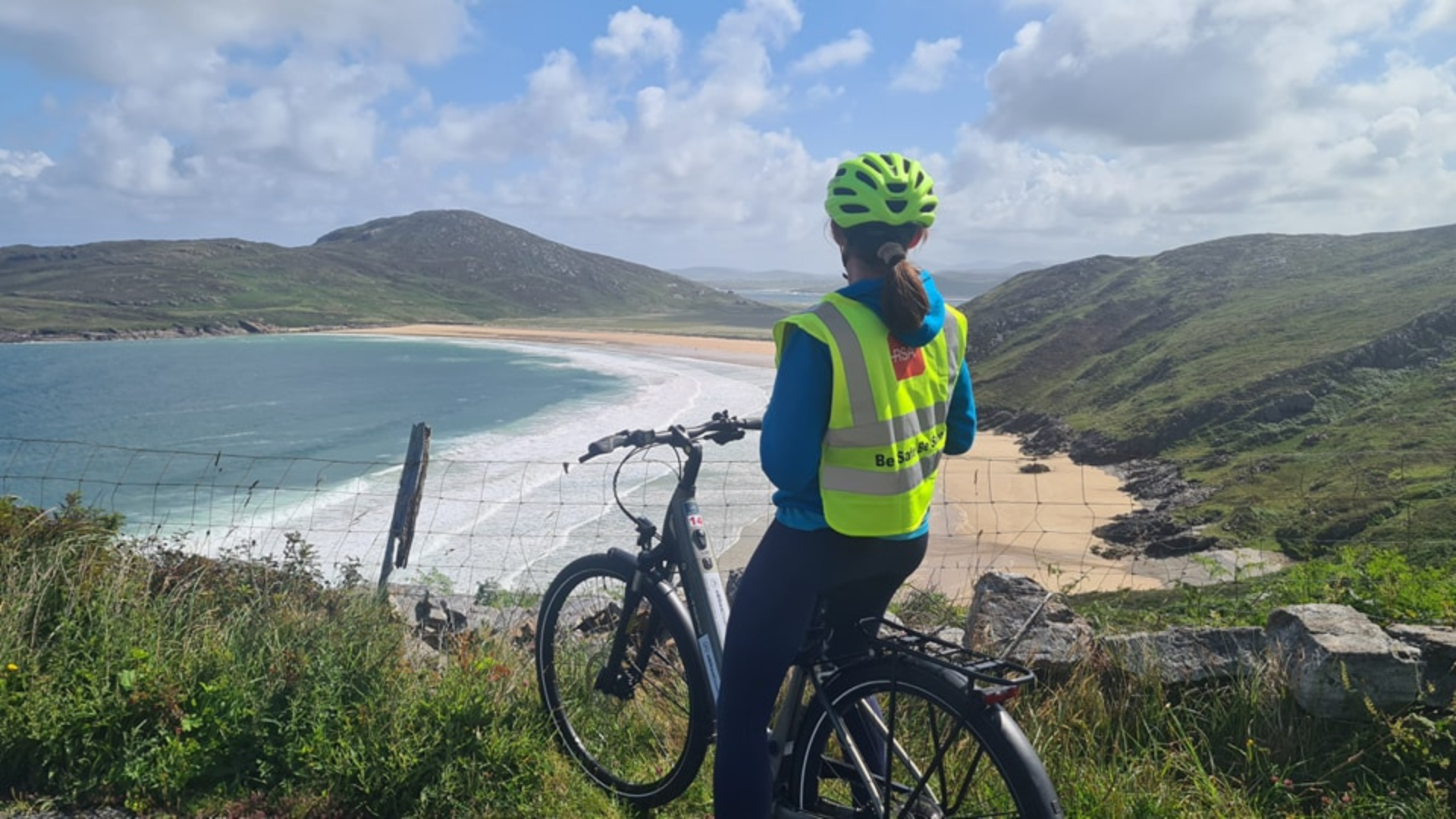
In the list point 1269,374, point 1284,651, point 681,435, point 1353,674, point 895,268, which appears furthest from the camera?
point 1269,374

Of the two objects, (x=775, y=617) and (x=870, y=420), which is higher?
(x=870, y=420)

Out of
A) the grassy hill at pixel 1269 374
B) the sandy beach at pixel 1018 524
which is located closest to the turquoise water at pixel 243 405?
the sandy beach at pixel 1018 524

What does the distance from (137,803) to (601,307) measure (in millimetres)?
177283

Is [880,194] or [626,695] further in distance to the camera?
[626,695]

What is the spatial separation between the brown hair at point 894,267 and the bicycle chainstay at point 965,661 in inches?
31.4

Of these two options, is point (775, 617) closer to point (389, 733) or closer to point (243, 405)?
point (389, 733)

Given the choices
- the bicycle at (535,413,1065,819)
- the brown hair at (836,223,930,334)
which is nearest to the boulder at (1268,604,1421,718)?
the bicycle at (535,413,1065,819)

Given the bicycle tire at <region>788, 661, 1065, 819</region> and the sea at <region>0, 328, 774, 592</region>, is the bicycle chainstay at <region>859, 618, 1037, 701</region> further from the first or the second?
the sea at <region>0, 328, 774, 592</region>

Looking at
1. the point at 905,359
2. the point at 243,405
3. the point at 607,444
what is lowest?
the point at 243,405

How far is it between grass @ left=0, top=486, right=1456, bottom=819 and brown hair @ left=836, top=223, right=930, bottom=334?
5.64 ft

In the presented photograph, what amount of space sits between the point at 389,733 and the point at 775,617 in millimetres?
1723

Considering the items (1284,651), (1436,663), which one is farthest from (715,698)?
(1436,663)

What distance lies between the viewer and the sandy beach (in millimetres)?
13948

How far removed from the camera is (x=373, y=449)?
101 feet
